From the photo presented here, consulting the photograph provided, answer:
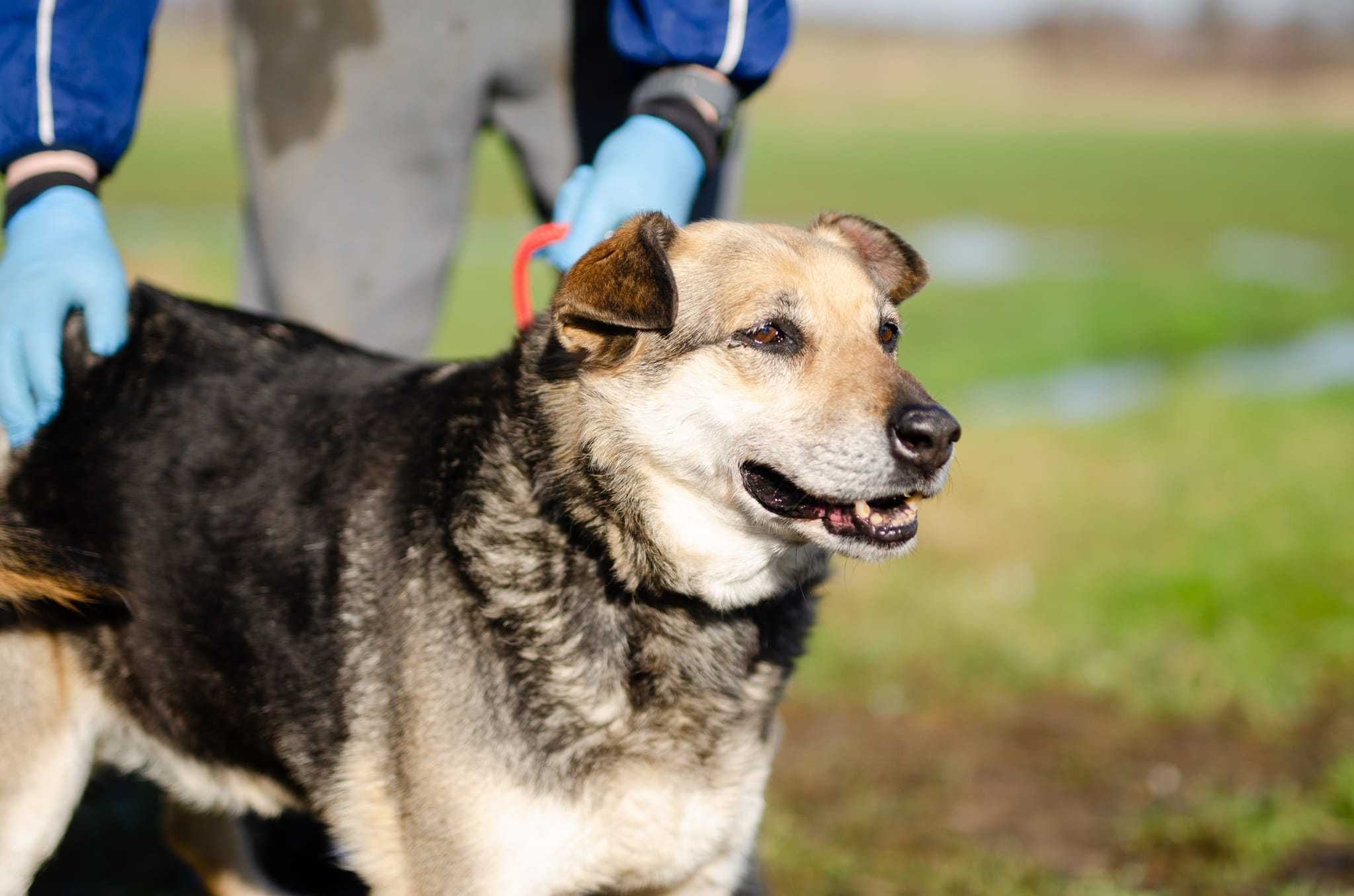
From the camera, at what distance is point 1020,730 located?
505 centimetres

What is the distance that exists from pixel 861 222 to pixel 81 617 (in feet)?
7.05

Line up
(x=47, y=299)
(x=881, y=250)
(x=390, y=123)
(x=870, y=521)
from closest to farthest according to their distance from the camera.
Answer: (x=870, y=521) < (x=47, y=299) < (x=881, y=250) < (x=390, y=123)

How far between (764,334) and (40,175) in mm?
1838

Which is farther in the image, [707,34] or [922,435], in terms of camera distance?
[707,34]

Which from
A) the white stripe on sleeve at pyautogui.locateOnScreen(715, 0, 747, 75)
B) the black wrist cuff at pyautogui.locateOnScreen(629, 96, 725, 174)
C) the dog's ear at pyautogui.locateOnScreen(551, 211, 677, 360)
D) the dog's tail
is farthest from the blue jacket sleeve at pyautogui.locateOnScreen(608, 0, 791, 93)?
the dog's tail

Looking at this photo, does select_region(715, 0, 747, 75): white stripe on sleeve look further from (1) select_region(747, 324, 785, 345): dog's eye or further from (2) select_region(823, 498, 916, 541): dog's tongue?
(2) select_region(823, 498, 916, 541): dog's tongue

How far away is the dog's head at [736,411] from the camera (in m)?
2.58

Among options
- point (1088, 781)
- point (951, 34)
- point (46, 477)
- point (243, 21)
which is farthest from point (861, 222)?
point (951, 34)

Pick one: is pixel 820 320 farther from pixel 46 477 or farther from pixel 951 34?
pixel 951 34

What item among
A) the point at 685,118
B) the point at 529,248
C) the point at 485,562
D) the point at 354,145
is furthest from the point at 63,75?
the point at 485,562

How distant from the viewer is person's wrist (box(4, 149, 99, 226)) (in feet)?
10.2

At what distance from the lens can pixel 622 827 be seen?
8.43 feet

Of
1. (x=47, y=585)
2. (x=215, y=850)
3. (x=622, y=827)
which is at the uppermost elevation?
(x=47, y=585)

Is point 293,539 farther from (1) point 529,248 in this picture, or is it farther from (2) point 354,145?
(2) point 354,145
